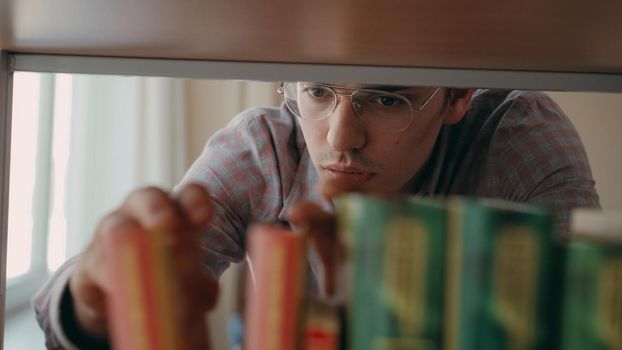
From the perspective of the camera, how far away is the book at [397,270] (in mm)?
375

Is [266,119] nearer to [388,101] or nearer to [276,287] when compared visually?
[388,101]

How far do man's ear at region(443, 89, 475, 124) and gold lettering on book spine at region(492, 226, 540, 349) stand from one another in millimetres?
900

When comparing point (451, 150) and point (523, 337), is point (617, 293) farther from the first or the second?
point (451, 150)

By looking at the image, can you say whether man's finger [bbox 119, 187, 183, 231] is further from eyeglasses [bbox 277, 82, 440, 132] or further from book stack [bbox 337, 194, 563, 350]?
eyeglasses [bbox 277, 82, 440, 132]

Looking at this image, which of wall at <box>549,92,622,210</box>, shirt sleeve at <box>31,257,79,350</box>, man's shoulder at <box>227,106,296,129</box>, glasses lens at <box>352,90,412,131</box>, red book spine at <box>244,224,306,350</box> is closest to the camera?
red book spine at <box>244,224,306,350</box>

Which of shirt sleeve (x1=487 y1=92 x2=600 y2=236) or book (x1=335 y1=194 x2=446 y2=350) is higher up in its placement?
shirt sleeve (x1=487 y1=92 x2=600 y2=236)

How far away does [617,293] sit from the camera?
370 mm

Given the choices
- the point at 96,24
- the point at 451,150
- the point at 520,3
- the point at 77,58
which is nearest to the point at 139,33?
the point at 96,24

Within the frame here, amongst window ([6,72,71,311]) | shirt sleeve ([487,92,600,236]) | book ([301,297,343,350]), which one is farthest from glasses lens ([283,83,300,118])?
book ([301,297,343,350])

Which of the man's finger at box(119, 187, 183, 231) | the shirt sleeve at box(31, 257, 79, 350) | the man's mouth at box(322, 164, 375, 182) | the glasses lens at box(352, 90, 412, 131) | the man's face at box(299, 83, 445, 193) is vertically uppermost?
the glasses lens at box(352, 90, 412, 131)

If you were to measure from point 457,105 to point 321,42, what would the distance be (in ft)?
2.29

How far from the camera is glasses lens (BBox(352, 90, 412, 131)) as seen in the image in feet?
3.62

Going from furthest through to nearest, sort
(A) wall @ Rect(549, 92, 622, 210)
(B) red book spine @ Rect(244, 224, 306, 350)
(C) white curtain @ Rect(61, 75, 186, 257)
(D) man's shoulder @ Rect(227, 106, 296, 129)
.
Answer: (A) wall @ Rect(549, 92, 622, 210) → (C) white curtain @ Rect(61, 75, 186, 257) → (D) man's shoulder @ Rect(227, 106, 296, 129) → (B) red book spine @ Rect(244, 224, 306, 350)

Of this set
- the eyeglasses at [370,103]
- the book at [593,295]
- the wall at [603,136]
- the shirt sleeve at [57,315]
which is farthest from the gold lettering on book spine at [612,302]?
the wall at [603,136]
